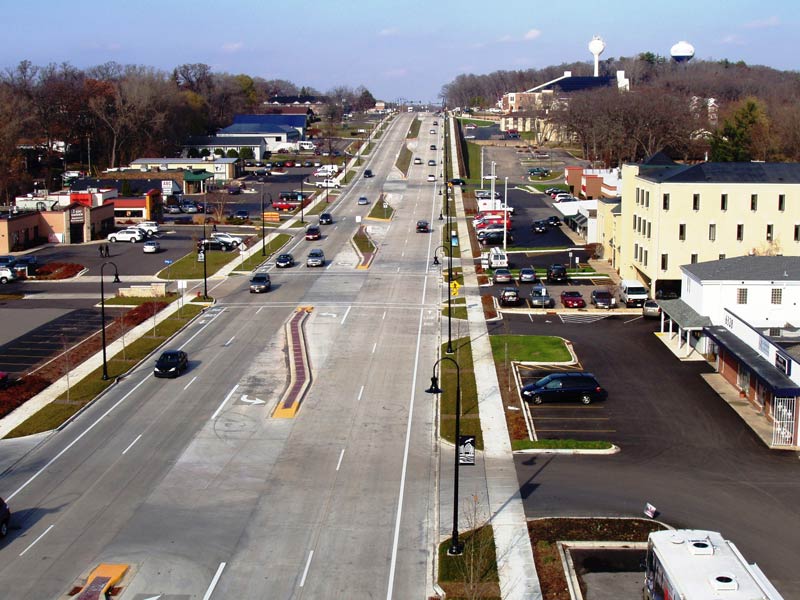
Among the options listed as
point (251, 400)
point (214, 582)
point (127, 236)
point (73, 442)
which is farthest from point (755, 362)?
point (127, 236)

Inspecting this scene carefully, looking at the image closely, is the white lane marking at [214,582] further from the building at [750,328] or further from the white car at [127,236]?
the white car at [127,236]

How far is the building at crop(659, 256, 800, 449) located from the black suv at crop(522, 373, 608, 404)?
6.58 m

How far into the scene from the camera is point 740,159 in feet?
401

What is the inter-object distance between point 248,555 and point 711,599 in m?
13.5

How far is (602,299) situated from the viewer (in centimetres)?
6350

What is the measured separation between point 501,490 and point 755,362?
48.3 feet

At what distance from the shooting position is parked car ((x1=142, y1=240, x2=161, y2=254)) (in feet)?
284

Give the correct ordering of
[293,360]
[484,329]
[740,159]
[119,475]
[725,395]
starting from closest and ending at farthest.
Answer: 1. [119,475]
2. [725,395]
3. [293,360]
4. [484,329]
5. [740,159]

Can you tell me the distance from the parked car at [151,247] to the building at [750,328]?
49.7 m

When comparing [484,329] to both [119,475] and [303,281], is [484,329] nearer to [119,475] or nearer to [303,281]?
[303,281]

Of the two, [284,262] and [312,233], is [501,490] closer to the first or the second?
[284,262]

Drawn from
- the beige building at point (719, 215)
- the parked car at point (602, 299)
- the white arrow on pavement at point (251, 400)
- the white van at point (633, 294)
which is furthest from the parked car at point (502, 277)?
the white arrow on pavement at point (251, 400)

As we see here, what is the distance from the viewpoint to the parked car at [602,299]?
63.3m

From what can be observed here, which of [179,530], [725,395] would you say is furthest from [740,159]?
[179,530]
